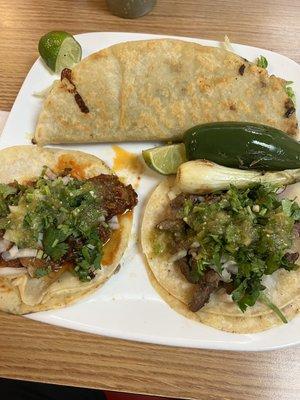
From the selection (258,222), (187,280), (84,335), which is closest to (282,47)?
(258,222)

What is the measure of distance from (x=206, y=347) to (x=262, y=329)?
0.31 metres

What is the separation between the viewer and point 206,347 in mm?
2223

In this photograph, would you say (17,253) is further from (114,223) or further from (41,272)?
(114,223)

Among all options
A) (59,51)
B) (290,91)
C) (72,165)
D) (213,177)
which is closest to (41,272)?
(72,165)

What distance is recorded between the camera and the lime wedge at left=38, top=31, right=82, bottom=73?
9.30ft

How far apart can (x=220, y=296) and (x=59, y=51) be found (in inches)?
72.4

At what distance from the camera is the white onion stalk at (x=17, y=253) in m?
2.32

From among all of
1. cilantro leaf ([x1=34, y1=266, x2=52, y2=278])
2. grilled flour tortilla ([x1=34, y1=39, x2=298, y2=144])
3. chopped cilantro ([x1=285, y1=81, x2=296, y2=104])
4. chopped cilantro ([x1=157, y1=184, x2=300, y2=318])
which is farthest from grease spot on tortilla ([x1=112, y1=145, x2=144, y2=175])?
chopped cilantro ([x1=285, y1=81, x2=296, y2=104])

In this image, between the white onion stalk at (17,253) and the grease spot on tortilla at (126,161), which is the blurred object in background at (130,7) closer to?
the grease spot on tortilla at (126,161)

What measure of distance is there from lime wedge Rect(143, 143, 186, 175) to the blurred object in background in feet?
4.82

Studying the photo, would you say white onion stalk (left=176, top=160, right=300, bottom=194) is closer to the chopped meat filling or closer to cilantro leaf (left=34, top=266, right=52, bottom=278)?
the chopped meat filling

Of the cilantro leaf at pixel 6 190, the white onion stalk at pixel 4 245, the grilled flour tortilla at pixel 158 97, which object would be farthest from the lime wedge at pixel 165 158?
the white onion stalk at pixel 4 245

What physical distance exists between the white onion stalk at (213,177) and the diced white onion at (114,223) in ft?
1.34

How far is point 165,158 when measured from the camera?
2.60 m
